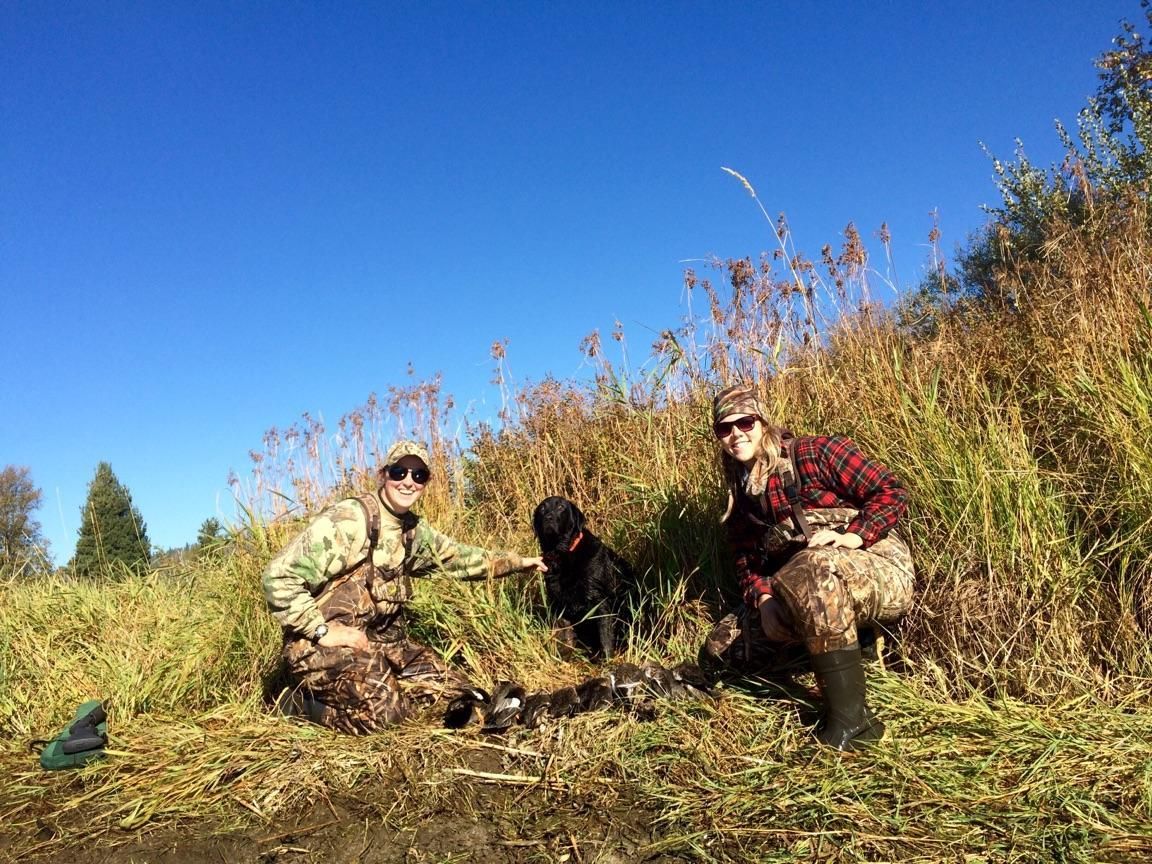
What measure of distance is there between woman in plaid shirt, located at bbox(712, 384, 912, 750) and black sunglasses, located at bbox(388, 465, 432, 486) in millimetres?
1430

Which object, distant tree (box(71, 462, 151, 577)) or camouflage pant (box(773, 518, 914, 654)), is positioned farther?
distant tree (box(71, 462, 151, 577))

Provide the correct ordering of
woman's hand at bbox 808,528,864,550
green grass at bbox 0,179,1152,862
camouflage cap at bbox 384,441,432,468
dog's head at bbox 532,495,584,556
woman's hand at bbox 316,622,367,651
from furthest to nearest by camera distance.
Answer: dog's head at bbox 532,495,584,556 < camouflage cap at bbox 384,441,432,468 < woman's hand at bbox 316,622,367,651 < woman's hand at bbox 808,528,864,550 < green grass at bbox 0,179,1152,862

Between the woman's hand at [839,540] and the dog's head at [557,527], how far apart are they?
57.6 inches

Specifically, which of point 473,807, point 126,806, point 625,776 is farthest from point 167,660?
point 625,776

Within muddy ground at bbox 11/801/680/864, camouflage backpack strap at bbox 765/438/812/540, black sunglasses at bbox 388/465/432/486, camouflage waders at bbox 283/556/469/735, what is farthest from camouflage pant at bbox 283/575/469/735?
camouflage backpack strap at bbox 765/438/812/540

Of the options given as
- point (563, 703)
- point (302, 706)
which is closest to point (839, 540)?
Answer: point (563, 703)

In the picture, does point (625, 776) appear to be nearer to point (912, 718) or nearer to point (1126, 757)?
point (912, 718)

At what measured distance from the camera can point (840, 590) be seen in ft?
7.99

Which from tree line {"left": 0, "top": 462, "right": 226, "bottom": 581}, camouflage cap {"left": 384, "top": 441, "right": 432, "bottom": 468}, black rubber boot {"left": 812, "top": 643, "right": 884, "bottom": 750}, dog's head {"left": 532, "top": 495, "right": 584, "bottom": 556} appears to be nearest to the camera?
black rubber boot {"left": 812, "top": 643, "right": 884, "bottom": 750}

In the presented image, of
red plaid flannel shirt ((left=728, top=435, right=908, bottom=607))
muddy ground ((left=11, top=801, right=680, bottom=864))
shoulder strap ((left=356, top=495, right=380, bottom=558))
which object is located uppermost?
shoulder strap ((left=356, top=495, right=380, bottom=558))

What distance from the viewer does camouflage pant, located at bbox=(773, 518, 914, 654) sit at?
2.40 m

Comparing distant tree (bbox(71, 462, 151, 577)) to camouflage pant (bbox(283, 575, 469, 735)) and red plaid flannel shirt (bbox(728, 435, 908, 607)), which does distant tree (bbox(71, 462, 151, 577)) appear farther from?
red plaid flannel shirt (bbox(728, 435, 908, 607))

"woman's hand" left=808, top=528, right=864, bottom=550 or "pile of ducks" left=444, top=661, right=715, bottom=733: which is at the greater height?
"woman's hand" left=808, top=528, right=864, bottom=550

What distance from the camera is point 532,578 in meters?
3.94
